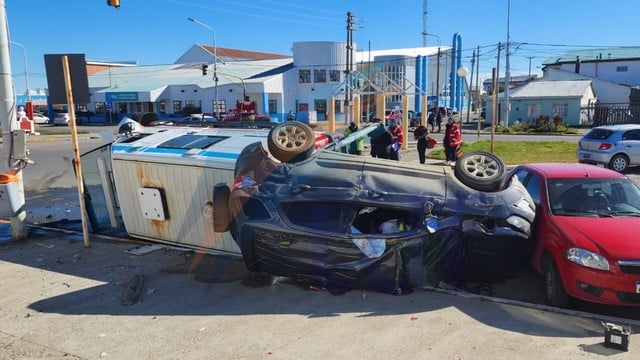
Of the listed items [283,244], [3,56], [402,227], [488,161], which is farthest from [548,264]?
[3,56]

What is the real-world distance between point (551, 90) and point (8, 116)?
43.5m

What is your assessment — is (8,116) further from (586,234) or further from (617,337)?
(617,337)

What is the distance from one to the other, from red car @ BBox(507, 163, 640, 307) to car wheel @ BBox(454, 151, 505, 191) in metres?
0.80

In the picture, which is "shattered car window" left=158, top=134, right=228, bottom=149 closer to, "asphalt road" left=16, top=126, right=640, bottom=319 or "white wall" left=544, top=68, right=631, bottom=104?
"asphalt road" left=16, top=126, right=640, bottom=319

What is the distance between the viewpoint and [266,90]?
53.2 m

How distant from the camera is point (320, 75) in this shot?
56938 mm

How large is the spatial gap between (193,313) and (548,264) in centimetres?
358

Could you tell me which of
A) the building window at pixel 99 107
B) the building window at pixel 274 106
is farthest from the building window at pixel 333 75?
the building window at pixel 99 107

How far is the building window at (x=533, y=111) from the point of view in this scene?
4319 cm

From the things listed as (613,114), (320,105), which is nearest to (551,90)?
(613,114)

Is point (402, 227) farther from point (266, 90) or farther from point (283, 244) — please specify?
point (266, 90)

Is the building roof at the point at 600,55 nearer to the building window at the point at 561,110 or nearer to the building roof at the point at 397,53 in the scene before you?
the building roof at the point at 397,53

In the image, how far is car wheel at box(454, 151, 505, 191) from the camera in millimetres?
5094

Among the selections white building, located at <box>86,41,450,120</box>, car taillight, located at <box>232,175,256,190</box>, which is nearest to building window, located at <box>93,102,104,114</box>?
white building, located at <box>86,41,450,120</box>
